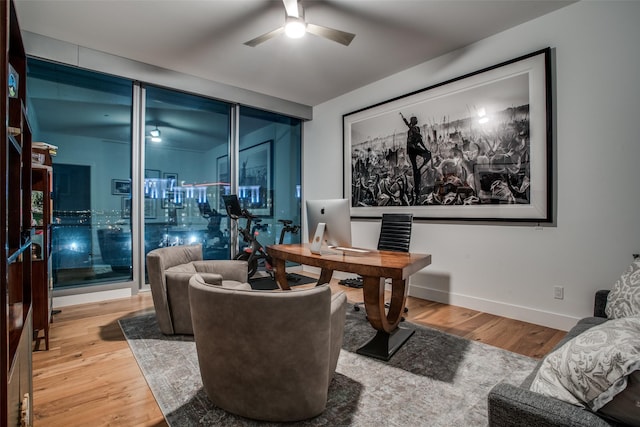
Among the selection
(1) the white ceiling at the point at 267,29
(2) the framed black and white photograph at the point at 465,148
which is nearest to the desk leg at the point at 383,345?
(2) the framed black and white photograph at the point at 465,148

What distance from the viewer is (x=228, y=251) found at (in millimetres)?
5000

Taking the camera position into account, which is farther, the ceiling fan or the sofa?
the ceiling fan

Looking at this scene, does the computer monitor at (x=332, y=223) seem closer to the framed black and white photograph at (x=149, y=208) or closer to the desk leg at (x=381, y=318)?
the desk leg at (x=381, y=318)

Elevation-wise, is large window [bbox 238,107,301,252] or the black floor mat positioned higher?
large window [bbox 238,107,301,252]

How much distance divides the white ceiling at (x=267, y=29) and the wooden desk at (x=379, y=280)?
7.11ft

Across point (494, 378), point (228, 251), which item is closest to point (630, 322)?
point (494, 378)

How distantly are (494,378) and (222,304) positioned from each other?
1803 mm

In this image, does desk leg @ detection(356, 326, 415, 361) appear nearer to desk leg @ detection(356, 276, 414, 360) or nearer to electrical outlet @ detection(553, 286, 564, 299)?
desk leg @ detection(356, 276, 414, 360)

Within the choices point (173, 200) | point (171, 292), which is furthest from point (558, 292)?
point (173, 200)

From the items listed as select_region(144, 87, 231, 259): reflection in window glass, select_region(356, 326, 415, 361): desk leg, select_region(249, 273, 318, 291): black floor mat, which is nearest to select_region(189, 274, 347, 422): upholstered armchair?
select_region(356, 326, 415, 361): desk leg

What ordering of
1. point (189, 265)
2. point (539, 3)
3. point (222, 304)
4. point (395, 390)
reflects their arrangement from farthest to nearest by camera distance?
point (189, 265)
point (539, 3)
point (395, 390)
point (222, 304)

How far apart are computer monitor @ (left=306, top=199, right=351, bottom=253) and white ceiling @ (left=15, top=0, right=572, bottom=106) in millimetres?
1741

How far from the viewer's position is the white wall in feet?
8.58

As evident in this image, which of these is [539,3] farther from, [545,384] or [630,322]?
[545,384]
